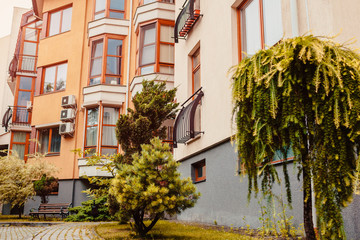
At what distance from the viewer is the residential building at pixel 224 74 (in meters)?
6.09

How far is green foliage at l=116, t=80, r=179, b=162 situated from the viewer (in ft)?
32.9

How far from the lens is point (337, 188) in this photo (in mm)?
3461

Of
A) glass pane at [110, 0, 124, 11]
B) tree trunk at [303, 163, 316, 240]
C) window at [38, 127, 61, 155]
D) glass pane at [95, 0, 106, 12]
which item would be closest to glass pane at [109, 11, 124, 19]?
glass pane at [110, 0, 124, 11]

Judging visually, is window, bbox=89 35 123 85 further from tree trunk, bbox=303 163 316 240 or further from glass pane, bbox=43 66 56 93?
tree trunk, bbox=303 163 316 240

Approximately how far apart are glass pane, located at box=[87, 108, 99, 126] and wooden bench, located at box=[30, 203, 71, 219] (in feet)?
14.5

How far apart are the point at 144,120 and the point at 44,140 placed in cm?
1320

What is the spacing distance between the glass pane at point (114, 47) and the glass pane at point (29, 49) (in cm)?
909

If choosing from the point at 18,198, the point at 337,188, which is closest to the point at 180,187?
the point at 337,188

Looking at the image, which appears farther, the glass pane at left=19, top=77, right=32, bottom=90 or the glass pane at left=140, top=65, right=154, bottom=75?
the glass pane at left=19, top=77, right=32, bottom=90

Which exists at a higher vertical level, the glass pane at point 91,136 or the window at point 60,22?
the window at point 60,22

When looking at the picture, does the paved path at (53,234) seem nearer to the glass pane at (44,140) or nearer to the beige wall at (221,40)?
the beige wall at (221,40)

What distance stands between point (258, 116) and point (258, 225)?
14.0ft

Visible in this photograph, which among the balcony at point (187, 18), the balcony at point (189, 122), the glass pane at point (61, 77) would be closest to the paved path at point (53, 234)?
the balcony at point (189, 122)

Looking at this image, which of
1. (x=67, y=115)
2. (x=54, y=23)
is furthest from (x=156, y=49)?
(x=54, y=23)
